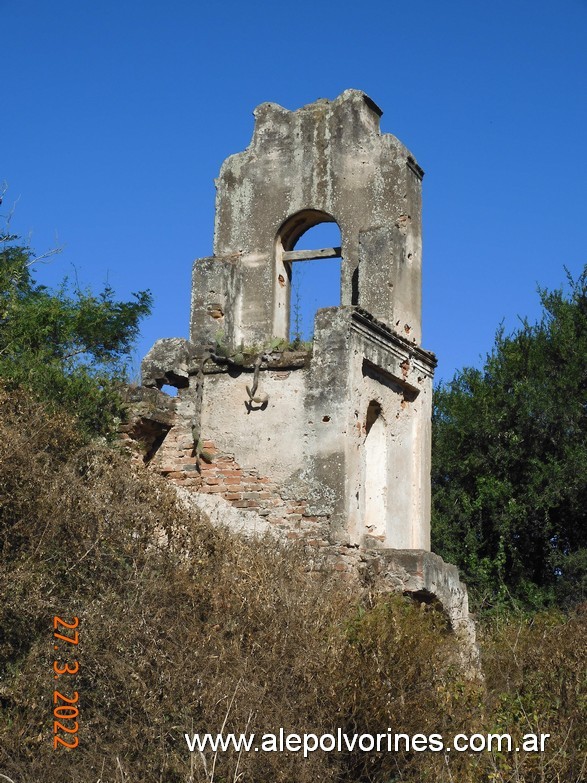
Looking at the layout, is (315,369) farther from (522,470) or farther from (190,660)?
(522,470)

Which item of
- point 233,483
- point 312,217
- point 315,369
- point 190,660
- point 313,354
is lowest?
point 190,660

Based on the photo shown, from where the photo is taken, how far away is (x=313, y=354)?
11547 mm

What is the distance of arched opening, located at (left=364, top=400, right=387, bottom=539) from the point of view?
40.1 feet

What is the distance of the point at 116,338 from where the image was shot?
18109 millimetres

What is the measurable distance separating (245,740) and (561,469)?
1253 cm

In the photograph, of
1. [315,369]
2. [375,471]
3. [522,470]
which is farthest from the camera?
[522,470]

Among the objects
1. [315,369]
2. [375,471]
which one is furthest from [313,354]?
[375,471]

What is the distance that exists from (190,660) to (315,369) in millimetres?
3943

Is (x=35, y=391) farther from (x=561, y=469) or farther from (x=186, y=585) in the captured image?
(x=561, y=469)

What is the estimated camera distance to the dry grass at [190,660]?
796 cm

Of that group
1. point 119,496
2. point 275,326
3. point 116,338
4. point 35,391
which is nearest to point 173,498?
point 119,496

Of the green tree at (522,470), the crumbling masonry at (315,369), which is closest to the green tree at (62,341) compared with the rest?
the crumbling masonry at (315,369)

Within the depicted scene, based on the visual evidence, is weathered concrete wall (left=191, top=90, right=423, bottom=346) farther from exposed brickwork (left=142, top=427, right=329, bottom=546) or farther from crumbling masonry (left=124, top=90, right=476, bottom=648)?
exposed brickwork (left=142, top=427, right=329, bottom=546)
